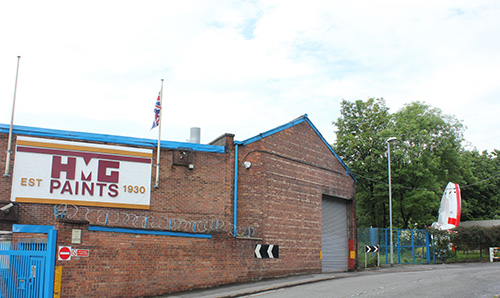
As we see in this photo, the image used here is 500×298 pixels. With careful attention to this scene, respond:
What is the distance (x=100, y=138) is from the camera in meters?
17.9

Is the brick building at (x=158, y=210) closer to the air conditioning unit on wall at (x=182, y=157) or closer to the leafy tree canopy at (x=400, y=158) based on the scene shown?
the air conditioning unit on wall at (x=182, y=157)

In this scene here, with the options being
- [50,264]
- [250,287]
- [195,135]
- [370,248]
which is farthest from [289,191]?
[50,264]

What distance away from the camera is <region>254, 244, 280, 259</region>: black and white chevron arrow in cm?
1924

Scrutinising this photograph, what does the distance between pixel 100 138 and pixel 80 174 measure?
160cm

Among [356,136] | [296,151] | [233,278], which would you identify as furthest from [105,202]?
[356,136]

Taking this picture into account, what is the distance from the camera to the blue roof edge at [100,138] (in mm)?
16875

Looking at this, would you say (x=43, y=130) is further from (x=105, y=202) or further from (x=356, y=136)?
(x=356, y=136)

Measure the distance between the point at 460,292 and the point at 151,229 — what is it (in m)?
10.3

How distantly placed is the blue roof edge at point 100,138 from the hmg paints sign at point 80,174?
0.24 meters

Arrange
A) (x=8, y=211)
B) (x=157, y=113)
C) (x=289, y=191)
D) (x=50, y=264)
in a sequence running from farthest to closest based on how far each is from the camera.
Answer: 1. (x=289, y=191)
2. (x=157, y=113)
3. (x=8, y=211)
4. (x=50, y=264)

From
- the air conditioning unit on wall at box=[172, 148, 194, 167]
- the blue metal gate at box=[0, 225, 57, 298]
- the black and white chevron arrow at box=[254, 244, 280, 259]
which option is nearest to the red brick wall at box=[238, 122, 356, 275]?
the black and white chevron arrow at box=[254, 244, 280, 259]

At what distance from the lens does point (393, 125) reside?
4038cm

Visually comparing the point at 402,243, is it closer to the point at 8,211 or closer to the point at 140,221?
the point at 140,221

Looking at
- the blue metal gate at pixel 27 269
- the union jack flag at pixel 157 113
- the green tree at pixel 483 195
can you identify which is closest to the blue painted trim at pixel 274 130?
the union jack flag at pixel 157 113
